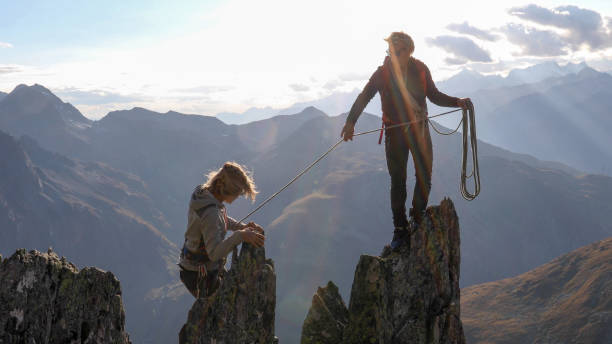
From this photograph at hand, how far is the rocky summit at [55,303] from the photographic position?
909 centimetres

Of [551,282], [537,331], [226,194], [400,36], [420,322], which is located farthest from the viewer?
[551,282]

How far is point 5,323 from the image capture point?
29.5ft

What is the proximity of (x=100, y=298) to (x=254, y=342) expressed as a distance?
3.34m

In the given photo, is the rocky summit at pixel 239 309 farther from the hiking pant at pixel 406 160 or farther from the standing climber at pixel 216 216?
the hiking pant at pixel 406 160

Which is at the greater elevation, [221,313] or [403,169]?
[403,169]

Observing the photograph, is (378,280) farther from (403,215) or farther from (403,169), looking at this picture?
(403,169)

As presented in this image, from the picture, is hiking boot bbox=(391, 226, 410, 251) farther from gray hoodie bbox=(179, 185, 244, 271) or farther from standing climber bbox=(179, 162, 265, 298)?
gray hoodie bbox=(179, 185, 244, 271)

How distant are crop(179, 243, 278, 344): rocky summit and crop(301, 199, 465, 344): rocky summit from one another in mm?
1798

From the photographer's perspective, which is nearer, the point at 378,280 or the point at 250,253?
the point at 250,253

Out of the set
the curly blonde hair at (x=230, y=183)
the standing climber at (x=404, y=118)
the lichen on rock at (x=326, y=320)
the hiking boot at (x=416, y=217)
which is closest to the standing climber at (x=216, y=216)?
the curly blonde hair at (x=230, y=183)

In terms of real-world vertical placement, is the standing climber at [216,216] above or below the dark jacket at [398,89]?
below

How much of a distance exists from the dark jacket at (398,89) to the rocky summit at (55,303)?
7.55 m

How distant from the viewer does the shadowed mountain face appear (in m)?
150

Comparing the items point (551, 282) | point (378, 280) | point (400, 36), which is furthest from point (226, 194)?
point (551, 282)
